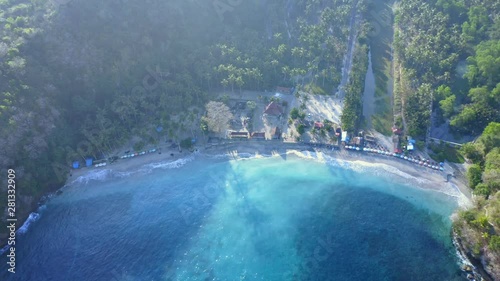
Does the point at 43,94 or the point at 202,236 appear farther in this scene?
the point at 43,94

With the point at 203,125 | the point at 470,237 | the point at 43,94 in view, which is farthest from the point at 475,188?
the point at 43,94

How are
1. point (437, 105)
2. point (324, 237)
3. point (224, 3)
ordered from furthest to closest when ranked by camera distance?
point (224, 3)
point (437, 105)
point (324, 237)

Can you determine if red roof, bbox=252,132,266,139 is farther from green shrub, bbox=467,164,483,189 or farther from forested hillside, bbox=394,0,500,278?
green shrub, bbox=467,164,483,189

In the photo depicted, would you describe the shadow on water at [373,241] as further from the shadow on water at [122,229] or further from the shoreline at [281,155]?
the shadow on water at [122,229]

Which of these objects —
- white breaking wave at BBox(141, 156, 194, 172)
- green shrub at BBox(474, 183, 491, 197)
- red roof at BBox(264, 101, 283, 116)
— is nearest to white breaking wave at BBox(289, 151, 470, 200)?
green shrub at BBox(474, 183, 491, 197)

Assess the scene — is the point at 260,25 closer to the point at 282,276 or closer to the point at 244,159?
the point at 244,159

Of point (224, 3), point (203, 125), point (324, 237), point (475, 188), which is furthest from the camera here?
point (224, 3)
